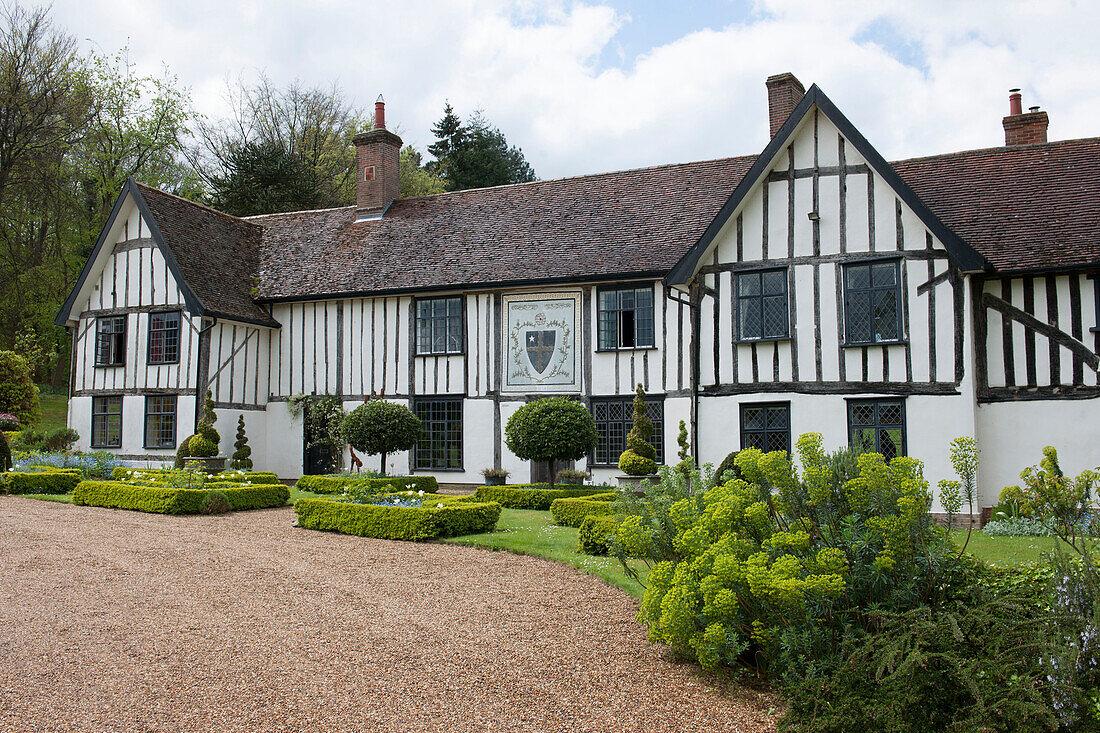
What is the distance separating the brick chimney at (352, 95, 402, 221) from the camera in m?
23.1

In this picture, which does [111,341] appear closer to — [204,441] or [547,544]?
[204,441]

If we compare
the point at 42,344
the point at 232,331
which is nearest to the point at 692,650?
Result: the point at 232,331

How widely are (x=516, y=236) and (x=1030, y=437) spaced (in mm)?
11815

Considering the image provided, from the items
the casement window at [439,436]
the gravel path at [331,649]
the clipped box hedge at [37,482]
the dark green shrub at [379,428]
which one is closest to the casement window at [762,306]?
the casement window at [439,436]

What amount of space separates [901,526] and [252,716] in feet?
13.6

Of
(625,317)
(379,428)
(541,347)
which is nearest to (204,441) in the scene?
(379,428)

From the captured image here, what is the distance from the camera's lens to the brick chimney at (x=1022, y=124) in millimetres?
17922

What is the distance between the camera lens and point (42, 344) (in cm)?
3309

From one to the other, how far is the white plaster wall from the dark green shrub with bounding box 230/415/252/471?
16.1 metres

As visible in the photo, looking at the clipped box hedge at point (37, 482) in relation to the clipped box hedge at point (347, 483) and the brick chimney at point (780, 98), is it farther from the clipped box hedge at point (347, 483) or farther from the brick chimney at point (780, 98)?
the brick chimney at point (780, 98)

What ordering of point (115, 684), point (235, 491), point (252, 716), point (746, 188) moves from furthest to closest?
point (746, 188) → point (235, 491) → point (115, 684) → point (252, 716)

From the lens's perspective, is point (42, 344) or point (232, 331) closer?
point (232, 331)

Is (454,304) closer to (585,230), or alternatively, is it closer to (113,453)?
(585,230)

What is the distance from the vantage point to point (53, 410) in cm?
3048
